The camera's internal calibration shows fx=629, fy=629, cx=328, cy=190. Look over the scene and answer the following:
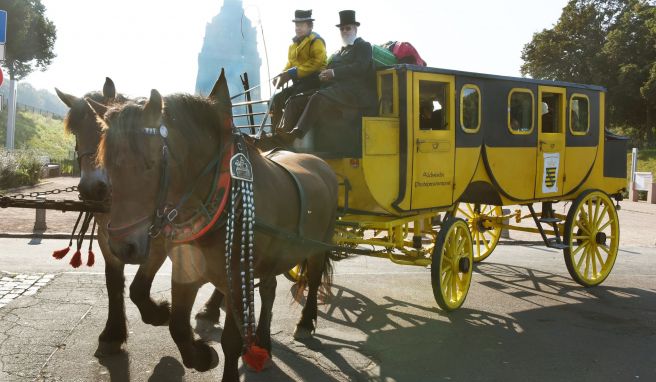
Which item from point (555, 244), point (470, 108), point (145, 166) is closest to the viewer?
point (145, 166)

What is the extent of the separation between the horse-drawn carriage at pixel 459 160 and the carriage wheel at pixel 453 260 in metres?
0.01

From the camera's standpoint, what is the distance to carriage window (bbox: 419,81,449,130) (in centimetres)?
703

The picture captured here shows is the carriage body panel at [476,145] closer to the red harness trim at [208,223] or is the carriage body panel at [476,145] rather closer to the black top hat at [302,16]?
the black top hat at [302,16]

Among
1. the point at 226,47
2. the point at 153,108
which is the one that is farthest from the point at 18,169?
the point at 226,47

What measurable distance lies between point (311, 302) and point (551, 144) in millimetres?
4134

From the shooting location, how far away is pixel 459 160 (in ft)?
23.4

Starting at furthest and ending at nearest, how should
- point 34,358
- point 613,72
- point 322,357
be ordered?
point 613,72, point 322,357, point 34,358

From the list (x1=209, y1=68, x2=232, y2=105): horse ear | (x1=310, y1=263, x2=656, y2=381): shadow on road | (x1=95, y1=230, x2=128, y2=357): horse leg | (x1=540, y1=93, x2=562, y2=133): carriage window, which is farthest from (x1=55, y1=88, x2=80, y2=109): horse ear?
(x1=540, y1=93, x2=562, y2=133): carriage window

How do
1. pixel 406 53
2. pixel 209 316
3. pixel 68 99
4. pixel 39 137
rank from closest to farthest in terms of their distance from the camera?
pixel 68 99, pixel 209 316, pixel 406 53, pixel 39 137

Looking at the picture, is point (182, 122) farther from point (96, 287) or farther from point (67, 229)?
point (67, 229)

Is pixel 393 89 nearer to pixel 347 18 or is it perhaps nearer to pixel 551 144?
pixel 347 18

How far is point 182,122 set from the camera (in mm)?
3635

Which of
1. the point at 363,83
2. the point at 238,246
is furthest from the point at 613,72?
the point at 238,246

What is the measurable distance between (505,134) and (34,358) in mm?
5558
